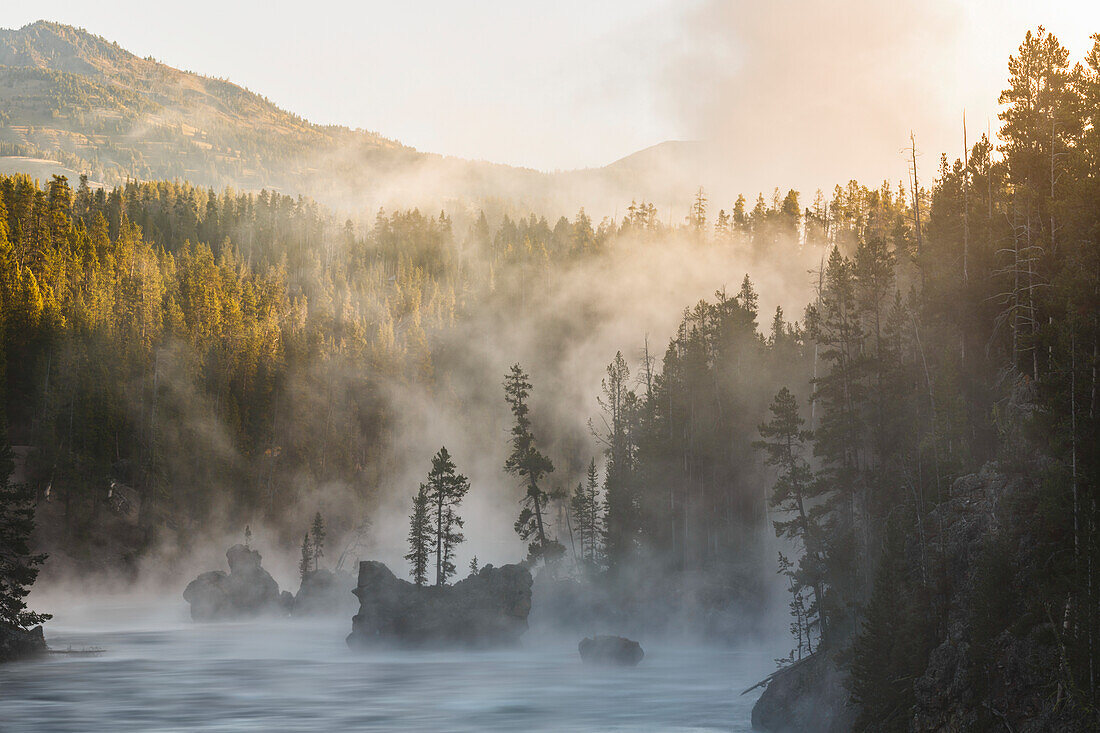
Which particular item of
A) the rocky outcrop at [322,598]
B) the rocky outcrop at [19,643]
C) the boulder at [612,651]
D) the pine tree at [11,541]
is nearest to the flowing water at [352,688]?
the boulder at [612,651]

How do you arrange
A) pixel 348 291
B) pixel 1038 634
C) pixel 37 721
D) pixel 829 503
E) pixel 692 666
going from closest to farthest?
pixel 1038 634 < pixel 37 721 < pixel 829 503 < pixel 692 666 < pixel 348 291

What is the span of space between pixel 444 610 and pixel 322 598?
23.4 metres

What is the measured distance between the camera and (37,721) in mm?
39188

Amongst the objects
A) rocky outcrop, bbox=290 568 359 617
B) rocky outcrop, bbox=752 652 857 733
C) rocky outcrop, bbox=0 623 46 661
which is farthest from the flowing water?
rocky outcrop, bbox=290 568 359 617

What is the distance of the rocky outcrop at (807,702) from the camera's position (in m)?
31.8

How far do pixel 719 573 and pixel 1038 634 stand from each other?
47223 millimetres

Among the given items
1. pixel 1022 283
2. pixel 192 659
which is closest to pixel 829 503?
pixel 1022 283

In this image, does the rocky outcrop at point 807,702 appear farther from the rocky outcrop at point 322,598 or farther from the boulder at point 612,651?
the rocky outcrop at point 322,598

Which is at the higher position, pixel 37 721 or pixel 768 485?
pixel 768 485

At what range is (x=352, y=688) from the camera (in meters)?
51.1

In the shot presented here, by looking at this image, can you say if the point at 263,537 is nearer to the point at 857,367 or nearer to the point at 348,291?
the point at 348,291

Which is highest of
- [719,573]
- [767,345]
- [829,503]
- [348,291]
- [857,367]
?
[348,291]

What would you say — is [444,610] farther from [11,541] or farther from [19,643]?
[11,541]

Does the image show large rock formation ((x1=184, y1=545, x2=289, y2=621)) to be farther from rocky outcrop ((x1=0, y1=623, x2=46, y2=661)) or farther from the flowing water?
rocky outcrop ((x1=0, y1=623, x2=46, y2=661))
